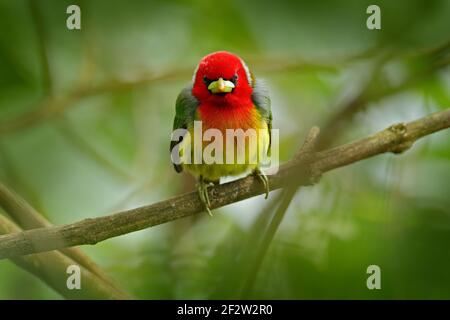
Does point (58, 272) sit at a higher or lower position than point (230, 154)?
lower

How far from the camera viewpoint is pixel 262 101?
2.69 metres

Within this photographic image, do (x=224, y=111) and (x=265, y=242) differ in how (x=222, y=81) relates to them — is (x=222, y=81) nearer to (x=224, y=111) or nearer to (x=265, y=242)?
(x=224, y=111)

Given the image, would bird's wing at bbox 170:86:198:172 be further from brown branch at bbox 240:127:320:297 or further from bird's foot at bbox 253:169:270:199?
brown branch at bbox 240:127:320:297

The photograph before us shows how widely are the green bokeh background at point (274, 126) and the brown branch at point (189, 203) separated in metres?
0.13

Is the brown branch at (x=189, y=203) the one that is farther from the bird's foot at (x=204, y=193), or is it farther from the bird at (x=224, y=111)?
the bird at (x=224, y=111)

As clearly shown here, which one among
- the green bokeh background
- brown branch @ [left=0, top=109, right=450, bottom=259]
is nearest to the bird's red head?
the green bokeh background

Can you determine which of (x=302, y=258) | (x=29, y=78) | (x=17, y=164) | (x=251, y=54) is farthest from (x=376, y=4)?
(x=17, y=164)

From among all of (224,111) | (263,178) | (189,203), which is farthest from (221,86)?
(189,203)

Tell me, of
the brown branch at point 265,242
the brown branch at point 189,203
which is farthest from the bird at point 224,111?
the brown branch at point 265,242

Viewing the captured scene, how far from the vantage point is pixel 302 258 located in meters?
1.95

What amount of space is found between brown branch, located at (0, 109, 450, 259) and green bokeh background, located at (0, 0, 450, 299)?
0.43ft

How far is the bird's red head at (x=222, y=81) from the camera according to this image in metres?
2.47

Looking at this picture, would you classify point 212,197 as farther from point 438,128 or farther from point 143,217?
point 438,128

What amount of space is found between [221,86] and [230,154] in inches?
11.4
